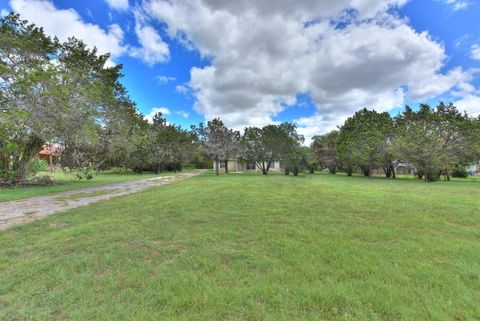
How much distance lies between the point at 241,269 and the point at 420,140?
24.9 meters

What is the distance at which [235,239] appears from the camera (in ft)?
14.3

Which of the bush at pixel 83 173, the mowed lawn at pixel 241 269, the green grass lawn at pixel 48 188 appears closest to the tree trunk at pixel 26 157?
the green grass lawn at pixel 48 188

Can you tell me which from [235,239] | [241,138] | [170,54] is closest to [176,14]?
[170,54]

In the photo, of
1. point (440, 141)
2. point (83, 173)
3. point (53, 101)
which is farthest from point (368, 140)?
point (83, 173)

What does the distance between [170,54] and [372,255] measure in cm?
1587

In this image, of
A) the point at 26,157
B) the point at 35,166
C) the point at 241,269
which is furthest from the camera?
the point at 35,166

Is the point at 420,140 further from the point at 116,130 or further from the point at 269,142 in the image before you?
the point at 116,130

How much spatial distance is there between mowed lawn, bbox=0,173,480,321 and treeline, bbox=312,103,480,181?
765 inches

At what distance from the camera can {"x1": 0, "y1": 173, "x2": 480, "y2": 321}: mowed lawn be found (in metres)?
2.31

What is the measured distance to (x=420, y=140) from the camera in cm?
2145

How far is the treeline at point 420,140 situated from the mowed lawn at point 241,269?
1944 cm

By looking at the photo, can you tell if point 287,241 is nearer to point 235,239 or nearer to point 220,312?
point 235,239

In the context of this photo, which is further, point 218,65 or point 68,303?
point 218,65

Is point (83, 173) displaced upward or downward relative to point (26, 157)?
downward
